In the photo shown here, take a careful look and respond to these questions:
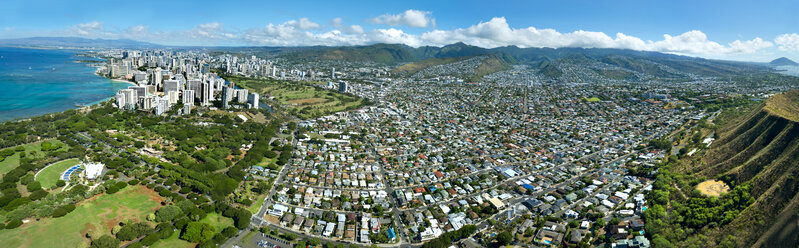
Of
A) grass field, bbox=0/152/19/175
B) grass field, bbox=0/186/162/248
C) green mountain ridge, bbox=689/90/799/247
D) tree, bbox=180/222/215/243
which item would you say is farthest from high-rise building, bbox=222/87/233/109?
green mountain ridge, bbox=689/90/799/247

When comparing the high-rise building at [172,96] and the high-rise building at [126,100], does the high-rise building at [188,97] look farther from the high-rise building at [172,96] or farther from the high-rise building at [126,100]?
the high-rise building at [126,100]

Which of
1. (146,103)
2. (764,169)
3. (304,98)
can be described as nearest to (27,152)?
(146,103)

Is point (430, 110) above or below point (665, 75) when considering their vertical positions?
below

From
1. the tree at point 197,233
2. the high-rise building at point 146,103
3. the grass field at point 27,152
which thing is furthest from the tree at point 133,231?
the high-rise building at point 146,103

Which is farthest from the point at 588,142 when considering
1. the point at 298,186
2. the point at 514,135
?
the point at 298,186

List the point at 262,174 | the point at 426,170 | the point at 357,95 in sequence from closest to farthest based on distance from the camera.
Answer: the point at 262,174, the point at 426,170, the point at 357,95

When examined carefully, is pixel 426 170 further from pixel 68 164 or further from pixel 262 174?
pixel 68 164

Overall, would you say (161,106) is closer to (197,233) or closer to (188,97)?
(188,97)
